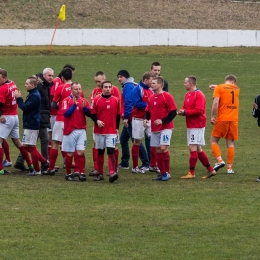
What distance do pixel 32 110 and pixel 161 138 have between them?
253 centimetres

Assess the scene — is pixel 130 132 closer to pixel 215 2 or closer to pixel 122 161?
pixel 122 161

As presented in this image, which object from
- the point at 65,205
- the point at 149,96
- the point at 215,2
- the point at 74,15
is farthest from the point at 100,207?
the point at 215,2

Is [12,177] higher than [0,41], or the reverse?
[0,41]

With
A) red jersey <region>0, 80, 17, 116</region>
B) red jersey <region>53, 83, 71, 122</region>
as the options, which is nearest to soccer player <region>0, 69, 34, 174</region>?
red jersey <region>0, 80, 17, 116</region>

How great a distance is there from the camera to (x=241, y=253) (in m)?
9.38

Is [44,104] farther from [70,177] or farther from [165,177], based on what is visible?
[165,177]

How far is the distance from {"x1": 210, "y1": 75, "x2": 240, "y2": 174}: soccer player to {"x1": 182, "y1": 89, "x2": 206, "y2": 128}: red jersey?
0.51 m

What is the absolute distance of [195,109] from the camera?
47.6ft

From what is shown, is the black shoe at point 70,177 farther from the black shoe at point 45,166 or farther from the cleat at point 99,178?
the black shoe at point 45,166

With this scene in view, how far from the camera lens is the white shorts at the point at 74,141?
14.4m

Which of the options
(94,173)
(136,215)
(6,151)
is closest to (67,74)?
(94,173)

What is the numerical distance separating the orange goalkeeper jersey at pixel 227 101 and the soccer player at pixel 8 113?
3.90m

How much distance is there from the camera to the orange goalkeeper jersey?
49.9ft

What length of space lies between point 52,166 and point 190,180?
2716 millimetres
